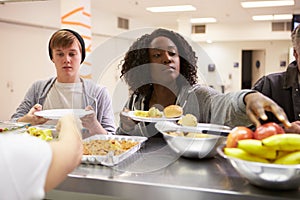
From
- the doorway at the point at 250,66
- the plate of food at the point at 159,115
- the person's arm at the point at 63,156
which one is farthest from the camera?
the doorway at the point at 250,66

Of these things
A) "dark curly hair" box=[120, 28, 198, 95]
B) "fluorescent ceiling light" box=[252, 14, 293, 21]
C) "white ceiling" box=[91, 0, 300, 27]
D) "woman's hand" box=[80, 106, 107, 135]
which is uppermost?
"white ceiling" box=[91, 0, 300, 27]

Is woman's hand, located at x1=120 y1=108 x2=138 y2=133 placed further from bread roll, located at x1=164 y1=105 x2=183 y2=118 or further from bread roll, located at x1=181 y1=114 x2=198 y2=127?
bread roll, located at x1=181 y1=114 x2=198 y2=127

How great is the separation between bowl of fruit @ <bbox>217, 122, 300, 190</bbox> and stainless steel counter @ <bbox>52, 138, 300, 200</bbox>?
0.04 metres

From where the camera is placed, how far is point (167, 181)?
832 mm

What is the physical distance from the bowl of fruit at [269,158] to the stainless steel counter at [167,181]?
0.12 ft

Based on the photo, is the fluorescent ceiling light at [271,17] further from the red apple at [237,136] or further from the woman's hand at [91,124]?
the red apple at [237,136]

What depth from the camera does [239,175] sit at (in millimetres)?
859

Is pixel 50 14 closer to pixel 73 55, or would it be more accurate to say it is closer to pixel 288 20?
pixel 73 55

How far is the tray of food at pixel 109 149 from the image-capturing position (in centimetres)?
94

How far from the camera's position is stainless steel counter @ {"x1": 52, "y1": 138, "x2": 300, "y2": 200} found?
2.55ft

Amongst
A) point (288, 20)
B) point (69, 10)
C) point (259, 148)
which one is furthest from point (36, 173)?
point (288, 20)

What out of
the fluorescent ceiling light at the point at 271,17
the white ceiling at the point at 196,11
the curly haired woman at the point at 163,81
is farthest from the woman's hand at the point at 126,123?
the fluorescent ceiling light at the point at 271,17

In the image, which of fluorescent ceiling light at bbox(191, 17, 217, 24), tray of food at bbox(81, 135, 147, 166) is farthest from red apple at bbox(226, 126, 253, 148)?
fluorescent ceiling light at bbox(191, 17, 217, 24)

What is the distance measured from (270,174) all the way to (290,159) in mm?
61
